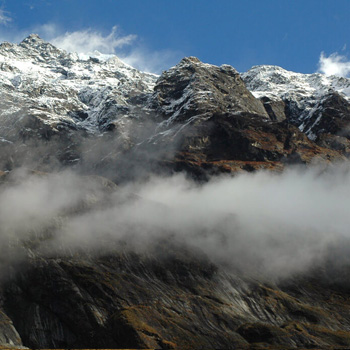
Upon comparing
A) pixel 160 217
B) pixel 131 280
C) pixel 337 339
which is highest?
pixel 160 217

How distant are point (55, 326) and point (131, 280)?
24265 mm

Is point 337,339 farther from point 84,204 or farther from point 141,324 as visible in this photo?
point 84,204

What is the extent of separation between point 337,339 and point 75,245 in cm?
7104

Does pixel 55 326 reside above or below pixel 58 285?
below

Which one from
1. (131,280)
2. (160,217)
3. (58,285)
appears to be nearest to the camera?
(58,285)

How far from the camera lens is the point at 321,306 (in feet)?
460

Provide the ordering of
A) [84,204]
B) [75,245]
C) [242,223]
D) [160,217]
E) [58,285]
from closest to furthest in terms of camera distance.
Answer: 1. [58,285]
2. [75,245]
3. [84,204]
4. [160,217]
5. [242,223]

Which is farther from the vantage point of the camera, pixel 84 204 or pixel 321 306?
pixel 84 204

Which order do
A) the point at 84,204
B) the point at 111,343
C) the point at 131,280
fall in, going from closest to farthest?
the point at 111,343 → the point at 131,280 → the point at 84,204

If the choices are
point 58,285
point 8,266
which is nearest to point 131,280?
point 58,285

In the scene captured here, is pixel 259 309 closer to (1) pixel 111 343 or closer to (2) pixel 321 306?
(2) pixel 321 306

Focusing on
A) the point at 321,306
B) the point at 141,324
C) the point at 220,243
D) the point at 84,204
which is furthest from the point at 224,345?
the point at 84,204

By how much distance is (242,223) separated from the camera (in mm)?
185500

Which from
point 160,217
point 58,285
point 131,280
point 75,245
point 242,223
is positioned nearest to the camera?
point 58,285
